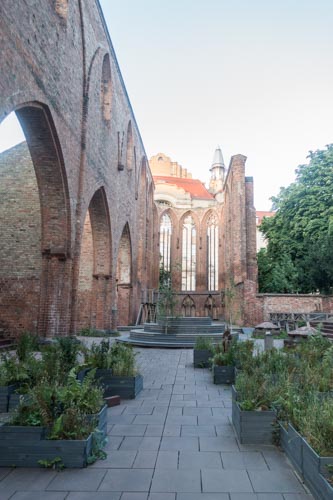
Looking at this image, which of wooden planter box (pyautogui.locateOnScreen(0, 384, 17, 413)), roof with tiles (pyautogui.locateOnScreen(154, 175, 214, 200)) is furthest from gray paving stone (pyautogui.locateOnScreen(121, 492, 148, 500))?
roof with tiles (pyautogui.locateOnScreen(154, 175, 214, 200))

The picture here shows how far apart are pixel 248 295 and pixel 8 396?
17.3m

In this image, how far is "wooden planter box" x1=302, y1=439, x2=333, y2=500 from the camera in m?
2.68

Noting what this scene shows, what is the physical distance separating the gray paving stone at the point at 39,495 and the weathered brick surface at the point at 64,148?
650 cm

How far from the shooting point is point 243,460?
3.68 metres

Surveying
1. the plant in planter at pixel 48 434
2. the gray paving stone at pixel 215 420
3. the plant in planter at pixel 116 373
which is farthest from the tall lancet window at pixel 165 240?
the plant in planter at pixel 48 434

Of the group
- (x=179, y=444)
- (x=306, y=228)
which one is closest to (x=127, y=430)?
(x=179, y=444)

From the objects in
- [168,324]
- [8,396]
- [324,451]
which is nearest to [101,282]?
[168,324]

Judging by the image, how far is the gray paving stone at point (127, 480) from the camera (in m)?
3.08

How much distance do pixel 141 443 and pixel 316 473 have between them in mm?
1887

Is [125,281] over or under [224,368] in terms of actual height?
over

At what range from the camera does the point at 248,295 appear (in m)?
21.1

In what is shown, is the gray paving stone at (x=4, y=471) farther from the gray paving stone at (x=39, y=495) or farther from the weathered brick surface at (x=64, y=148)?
the weathered brick surface at (x=64, y=148)

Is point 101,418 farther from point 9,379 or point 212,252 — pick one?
point 212,252

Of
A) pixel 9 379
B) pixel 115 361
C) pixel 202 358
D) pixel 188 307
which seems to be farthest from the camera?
pixel 188 307
